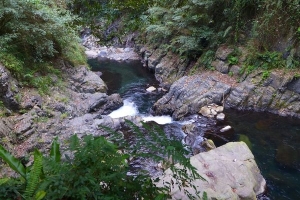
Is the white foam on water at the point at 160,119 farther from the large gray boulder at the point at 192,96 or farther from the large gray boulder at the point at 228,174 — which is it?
the large gray boulder at the point at 228,174

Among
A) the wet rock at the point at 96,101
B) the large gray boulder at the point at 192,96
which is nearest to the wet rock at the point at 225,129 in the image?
the large gray boulder at the point at 192,96

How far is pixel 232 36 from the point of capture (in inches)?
491

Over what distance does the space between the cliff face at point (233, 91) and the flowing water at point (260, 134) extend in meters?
0.46

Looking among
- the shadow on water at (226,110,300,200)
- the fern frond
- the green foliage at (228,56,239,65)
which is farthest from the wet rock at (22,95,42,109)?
the green foliage at (228,56,239,65)

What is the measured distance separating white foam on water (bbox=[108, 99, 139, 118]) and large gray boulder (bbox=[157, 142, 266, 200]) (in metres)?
4.89

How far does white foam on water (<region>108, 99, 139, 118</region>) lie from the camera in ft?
34.7

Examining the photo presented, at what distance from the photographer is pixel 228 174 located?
5746mm

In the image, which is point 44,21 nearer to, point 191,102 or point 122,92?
point 122,92

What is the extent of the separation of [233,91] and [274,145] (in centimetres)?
327

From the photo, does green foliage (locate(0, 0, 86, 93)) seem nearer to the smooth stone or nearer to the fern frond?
the smooth stone

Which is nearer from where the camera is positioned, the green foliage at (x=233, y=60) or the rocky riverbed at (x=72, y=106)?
the rocky riverbed at (x=72, y=106)

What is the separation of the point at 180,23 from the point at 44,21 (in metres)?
6.63

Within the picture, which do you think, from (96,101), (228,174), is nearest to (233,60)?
(96,101)

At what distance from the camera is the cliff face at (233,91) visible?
34.1ft
